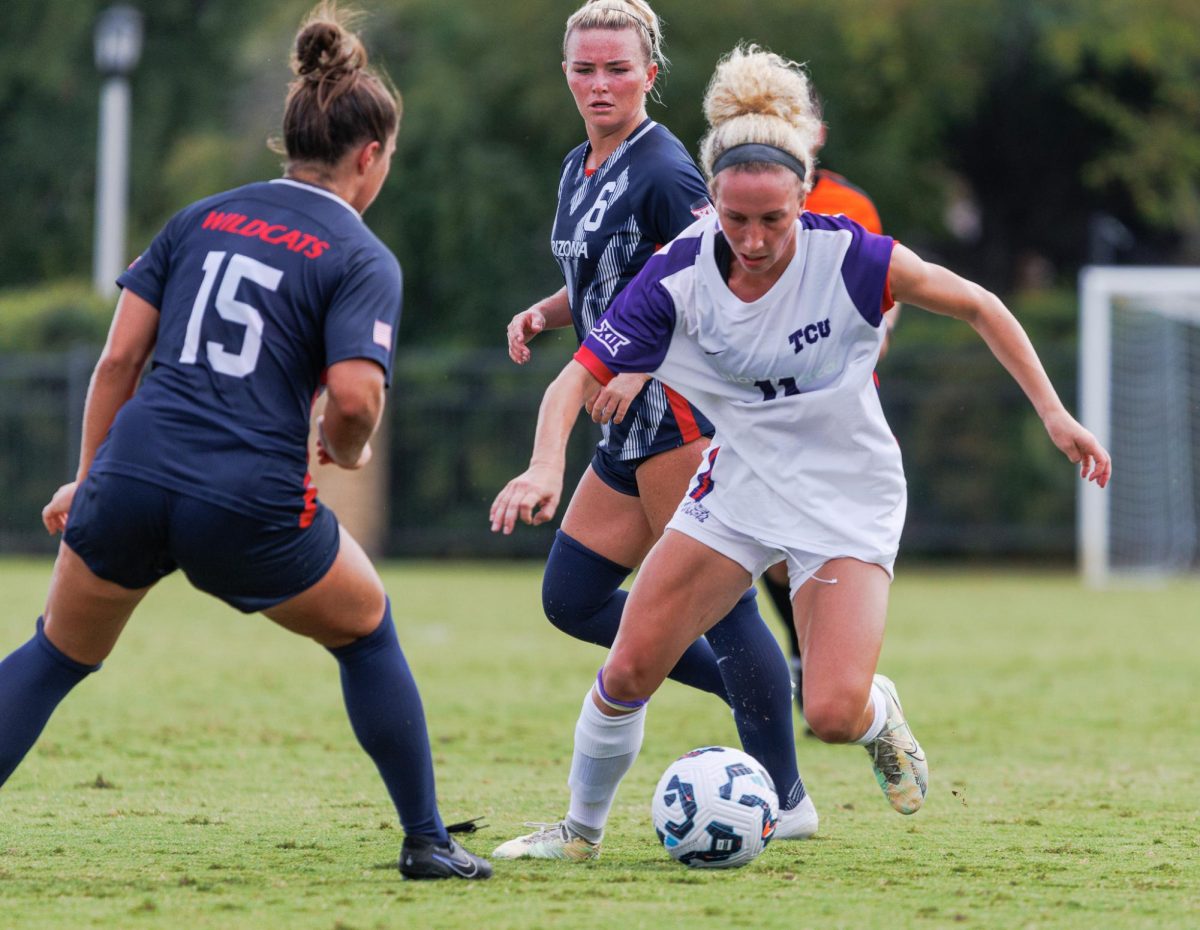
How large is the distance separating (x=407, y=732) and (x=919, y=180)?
18.8 metres

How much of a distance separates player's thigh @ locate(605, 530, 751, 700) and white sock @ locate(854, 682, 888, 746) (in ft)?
1.71

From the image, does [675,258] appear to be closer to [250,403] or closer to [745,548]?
[745,548]

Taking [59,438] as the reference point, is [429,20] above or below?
above

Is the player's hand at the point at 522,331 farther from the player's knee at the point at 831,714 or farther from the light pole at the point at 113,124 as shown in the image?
the light pole at the point at 113,124

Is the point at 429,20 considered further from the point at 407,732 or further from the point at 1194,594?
the point at 407,732

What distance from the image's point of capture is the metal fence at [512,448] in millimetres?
19938

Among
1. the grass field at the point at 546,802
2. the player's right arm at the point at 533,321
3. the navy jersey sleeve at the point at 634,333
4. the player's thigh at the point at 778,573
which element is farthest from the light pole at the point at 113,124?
the navy jersey sleeve at the point at 634,333

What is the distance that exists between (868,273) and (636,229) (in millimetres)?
872

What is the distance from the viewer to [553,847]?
15.5 feet

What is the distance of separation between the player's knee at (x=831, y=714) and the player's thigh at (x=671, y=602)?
34 cm

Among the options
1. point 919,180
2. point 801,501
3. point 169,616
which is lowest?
point 169,616

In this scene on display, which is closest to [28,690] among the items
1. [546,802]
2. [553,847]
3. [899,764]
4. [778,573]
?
[553,847]

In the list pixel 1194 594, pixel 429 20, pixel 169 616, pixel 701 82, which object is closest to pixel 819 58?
pixel 701 82

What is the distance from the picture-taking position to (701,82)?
21.2m
